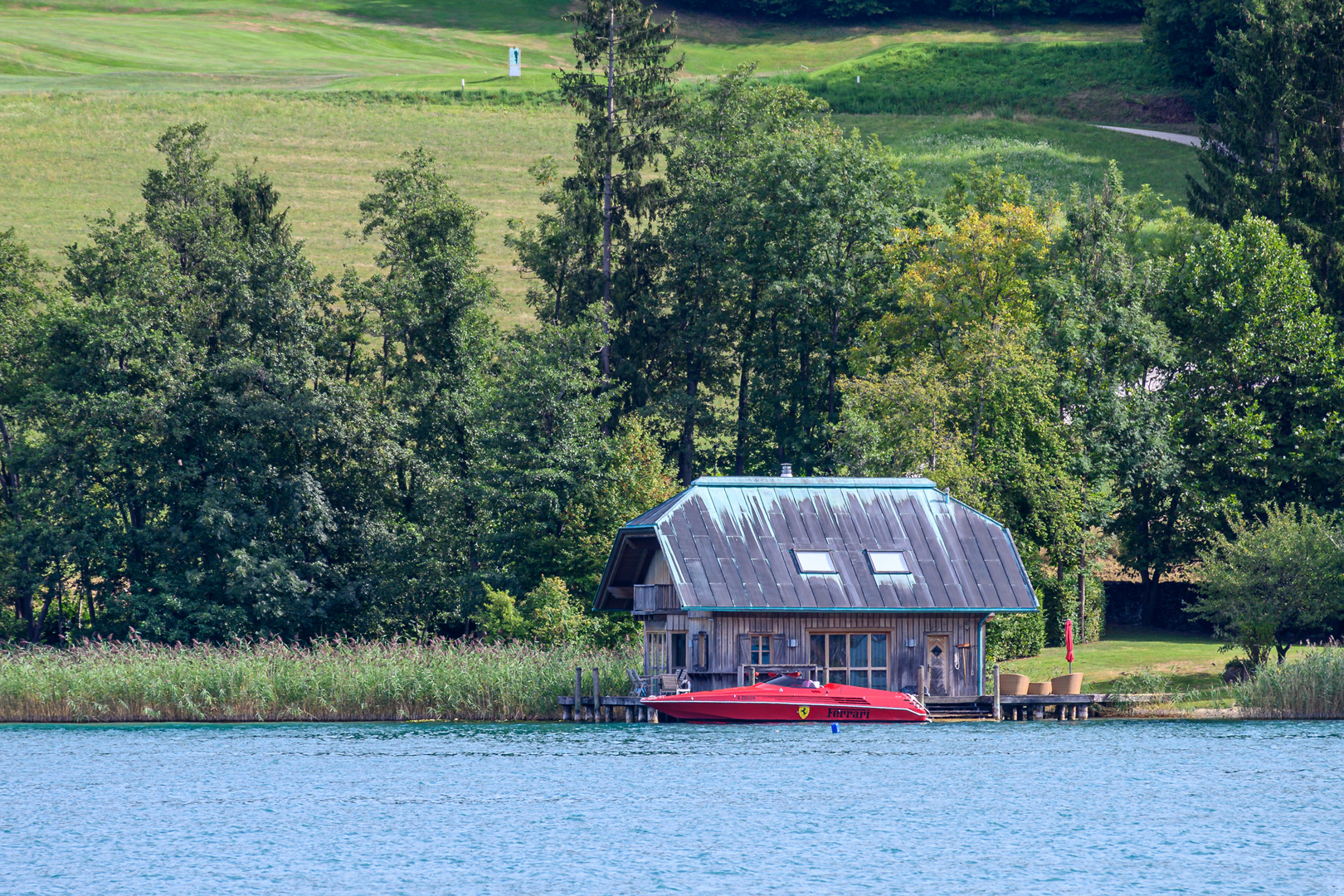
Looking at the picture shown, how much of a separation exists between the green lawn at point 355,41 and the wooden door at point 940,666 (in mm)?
88029

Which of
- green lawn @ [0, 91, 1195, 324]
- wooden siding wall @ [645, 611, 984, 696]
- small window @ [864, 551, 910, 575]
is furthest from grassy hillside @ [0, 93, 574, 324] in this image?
small window @ [864, 551, 910, 575]

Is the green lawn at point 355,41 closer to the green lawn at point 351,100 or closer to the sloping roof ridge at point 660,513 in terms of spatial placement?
the green lawn at point 351,100

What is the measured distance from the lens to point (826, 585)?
45.0 metres

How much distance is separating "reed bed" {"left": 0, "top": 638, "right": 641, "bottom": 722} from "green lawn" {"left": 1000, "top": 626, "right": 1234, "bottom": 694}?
51.0 ft

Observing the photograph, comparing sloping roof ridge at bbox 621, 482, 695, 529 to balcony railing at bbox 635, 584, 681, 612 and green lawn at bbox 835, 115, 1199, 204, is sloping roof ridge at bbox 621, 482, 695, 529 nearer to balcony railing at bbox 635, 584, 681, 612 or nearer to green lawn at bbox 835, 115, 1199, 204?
balcony railing at bbox 635, 584, 681, 612

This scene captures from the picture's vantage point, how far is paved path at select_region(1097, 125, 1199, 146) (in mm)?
111625

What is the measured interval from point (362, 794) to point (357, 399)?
86.6 ft

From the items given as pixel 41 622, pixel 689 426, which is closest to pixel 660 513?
pixel 689 426

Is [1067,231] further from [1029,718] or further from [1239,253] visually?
[1029,718]

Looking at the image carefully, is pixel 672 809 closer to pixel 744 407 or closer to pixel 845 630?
pixel 845 630

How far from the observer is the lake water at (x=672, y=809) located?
87.7ft

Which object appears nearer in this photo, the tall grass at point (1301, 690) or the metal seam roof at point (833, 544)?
the tall grass at point (1301, 690)

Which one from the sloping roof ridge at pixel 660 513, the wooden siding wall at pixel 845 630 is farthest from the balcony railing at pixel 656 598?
the sloping roof ridge at pixel 660 513

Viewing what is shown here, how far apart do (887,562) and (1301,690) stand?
1164cm
